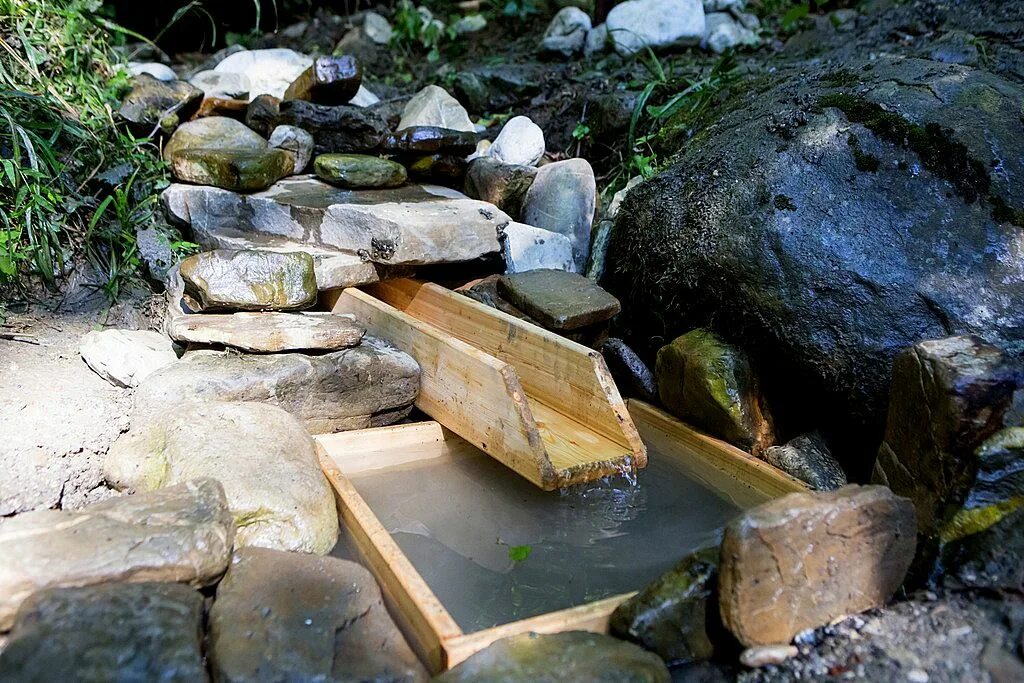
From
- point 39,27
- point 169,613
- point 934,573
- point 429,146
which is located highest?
point 39,27

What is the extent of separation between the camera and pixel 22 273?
144 inches

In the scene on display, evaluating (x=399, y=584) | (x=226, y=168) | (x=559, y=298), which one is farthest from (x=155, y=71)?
(x=399, y=584)

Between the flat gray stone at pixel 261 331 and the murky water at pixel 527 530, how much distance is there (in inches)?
23.0

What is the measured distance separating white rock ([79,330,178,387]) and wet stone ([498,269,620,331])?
4.86 feet

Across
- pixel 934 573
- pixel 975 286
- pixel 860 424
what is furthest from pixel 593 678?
pixel 975 286

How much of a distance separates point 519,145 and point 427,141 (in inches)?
20.3

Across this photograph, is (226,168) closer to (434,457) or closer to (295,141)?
(295,141)

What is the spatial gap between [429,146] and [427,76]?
194 cm

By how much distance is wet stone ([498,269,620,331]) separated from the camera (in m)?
3.48

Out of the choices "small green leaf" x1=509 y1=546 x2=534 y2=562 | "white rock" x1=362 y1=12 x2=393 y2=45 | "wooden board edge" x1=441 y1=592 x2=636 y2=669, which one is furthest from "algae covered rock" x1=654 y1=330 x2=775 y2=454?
"white rock" x1=362 y1=12 x2=393 y2=45

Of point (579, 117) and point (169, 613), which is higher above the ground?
point (579, 117)

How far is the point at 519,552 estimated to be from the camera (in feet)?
8.82

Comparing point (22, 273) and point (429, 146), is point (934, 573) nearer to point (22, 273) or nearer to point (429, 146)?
point (429, 146)

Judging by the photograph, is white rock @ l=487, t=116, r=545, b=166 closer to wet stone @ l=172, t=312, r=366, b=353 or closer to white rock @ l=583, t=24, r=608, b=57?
wet stone @ l=172, t=312, r=366, b=353
